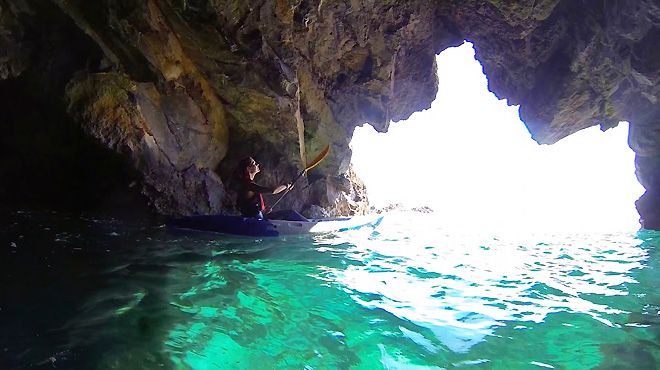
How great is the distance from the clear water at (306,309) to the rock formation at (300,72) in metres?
3.36

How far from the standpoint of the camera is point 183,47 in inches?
328

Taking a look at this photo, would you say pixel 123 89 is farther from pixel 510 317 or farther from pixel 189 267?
pixel 510 317

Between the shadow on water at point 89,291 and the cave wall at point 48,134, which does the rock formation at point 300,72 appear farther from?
the shadow on water at point 89,291

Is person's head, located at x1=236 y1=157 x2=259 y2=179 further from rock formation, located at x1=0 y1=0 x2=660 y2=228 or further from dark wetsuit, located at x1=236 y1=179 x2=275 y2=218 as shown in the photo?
rock formation, located at x1=0 y1=0 x2=660 y2=228

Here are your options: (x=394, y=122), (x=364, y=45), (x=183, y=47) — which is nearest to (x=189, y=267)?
(x=183, y=47)

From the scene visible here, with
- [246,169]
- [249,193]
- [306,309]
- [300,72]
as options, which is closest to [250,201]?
[249,193]

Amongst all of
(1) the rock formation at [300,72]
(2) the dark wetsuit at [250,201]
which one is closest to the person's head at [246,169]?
(2) the dark wetsuit at [250,201]

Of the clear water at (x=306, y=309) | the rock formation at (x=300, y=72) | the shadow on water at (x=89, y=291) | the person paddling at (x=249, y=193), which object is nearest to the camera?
the shadow on water at (x=89, y=291)

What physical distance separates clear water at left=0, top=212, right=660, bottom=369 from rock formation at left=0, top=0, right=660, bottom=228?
11.0ft

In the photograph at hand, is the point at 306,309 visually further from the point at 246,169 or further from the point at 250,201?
the point at 246,169

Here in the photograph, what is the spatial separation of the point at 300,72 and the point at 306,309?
7580 mm

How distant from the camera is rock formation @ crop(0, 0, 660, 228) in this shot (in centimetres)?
743

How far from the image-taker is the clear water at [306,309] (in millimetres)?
2453

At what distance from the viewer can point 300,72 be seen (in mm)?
9875
